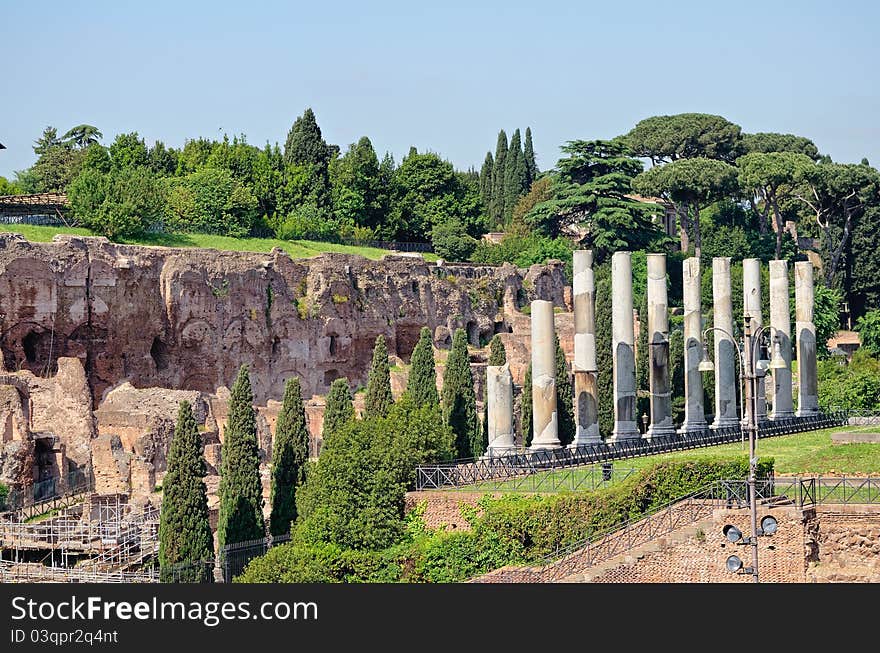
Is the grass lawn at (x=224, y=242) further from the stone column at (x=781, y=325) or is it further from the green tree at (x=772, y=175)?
the stone column at (x=781, y=325)

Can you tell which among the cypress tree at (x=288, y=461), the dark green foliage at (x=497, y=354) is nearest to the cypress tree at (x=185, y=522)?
the cypress tree at (x=288, y=461)

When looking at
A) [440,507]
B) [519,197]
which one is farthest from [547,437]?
[519,197]

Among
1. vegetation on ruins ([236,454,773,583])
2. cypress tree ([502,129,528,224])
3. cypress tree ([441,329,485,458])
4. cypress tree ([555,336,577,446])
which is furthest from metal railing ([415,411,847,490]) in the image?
cypress tree ([502,129,528,224])

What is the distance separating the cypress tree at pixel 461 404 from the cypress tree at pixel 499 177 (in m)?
56.3

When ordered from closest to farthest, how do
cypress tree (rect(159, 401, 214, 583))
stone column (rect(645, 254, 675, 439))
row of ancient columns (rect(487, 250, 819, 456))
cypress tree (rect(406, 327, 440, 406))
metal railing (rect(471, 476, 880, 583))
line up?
metal railing (rect(471, 476, 880, 583))
cypress tree (rect(159, 401, 214, 583))
row of ancient columns (rect(487, 250, 819, 456))
cypress tree (rect(406, 327, 440, 406))
stone column (rect(645, 254, 675, 439))

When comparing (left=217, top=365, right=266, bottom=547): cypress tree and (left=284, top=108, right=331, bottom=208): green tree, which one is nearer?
(left=217, top=365, right=266, bottom=547): cypress tree

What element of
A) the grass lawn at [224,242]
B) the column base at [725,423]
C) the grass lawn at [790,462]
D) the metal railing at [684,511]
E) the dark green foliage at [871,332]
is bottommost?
the metal railing at [684,511]

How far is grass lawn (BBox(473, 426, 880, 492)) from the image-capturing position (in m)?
43.8

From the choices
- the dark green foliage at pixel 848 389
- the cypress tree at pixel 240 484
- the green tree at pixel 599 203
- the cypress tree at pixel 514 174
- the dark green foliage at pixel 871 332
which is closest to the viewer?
the cypress tree at pixel 240 484

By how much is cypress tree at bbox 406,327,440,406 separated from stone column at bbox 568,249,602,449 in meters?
3.85

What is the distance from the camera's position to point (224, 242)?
79000mm

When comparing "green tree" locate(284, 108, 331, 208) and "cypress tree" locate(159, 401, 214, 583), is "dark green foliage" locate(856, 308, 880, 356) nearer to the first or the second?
"green tree" locate(284, 108, 331, 208)

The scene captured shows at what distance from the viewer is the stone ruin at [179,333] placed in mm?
58562

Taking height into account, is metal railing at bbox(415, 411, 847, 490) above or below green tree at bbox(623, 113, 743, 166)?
below
